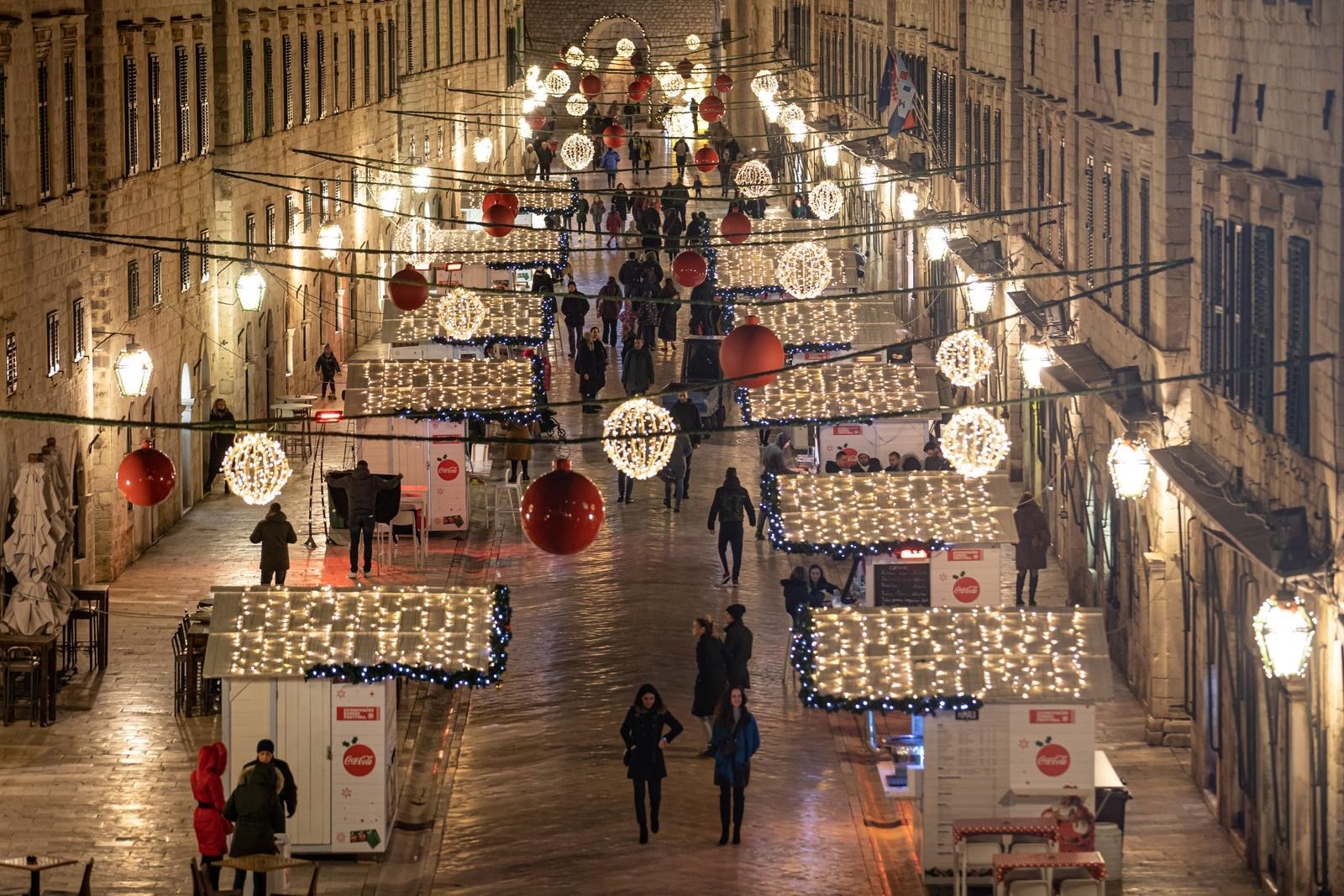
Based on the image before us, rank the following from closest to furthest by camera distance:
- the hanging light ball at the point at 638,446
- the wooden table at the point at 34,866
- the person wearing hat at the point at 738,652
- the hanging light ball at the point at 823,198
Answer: the wooden table at the point at 34,866 → the person wearing hat at the point at 738,652 → the hanging light ball at the point at 638,446 → the hanging light ball at the point at 823,198

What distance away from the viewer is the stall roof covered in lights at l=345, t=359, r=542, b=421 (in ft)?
108

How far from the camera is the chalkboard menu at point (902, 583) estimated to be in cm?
2645

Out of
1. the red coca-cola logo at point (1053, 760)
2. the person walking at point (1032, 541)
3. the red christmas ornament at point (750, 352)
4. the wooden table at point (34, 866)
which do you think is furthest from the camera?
the person walking at point (1032, 541)

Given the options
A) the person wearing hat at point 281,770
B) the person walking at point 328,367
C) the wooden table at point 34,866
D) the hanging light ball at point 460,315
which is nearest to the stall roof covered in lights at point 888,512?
the person wearing hat at point 281,770

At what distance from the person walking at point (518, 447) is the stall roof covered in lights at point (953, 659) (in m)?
12.2

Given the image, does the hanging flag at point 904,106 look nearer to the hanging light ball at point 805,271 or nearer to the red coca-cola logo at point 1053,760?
the hanging light ball at point 805,271

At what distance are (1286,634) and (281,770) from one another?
7537 mm

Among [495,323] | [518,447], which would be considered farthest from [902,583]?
[495,323]

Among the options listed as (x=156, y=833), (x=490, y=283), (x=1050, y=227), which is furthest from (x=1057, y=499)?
(x=490, y=283)

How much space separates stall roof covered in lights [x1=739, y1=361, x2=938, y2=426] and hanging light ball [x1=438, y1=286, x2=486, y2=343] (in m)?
6.25

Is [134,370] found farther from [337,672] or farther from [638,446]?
[337,672]

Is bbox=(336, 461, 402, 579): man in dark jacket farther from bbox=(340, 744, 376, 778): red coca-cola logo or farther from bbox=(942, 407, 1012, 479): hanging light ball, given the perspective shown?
bbox=(340, 744, 376, 778): red coca-cola logo

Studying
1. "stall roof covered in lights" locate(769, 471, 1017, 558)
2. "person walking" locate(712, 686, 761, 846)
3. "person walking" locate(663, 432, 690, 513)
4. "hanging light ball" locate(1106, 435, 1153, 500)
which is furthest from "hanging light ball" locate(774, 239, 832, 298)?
"person walking" locate(712, 686, 761, 846)

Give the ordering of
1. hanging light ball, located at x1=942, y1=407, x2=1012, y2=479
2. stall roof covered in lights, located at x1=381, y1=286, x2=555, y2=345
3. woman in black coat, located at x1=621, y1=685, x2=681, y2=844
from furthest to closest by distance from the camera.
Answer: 1. stall roof covered in lights, located at x1=381, y1=286, x2=555, y2=345
2. hanging light ball, located at x1=942, y1=407, x2=1012, y2=479
3. woman in black coat, located at x1=621, y1=685, x2=681, y2=844
